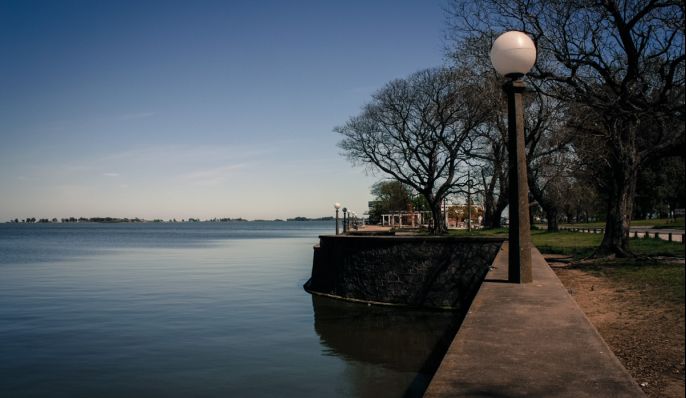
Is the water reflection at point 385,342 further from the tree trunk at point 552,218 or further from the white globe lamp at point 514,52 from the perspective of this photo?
the tree trunk at point 552,218

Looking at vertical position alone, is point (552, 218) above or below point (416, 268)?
above

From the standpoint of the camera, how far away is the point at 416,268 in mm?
18781

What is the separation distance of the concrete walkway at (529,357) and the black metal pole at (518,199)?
1.64 metres

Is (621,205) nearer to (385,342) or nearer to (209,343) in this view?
(385,342)

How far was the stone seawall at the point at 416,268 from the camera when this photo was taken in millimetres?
18062

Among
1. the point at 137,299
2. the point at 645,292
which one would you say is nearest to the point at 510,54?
the point at 645,292

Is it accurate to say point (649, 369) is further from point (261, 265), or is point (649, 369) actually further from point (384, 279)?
point (261, 265)

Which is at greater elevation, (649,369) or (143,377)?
(649,369)

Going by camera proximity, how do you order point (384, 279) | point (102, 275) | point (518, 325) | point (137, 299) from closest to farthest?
point (518, 325)
point (384, 279)
point (137, 299)
point (102, 275)

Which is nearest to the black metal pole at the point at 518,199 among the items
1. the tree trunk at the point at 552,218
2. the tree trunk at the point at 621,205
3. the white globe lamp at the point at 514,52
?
the white globe lamp at the point at 514,52

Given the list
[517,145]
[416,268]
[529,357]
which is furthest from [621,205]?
[529,357]

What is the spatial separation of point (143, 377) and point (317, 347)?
4.89m

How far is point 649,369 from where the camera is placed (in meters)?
6.44

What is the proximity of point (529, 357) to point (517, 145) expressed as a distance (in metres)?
5.47
